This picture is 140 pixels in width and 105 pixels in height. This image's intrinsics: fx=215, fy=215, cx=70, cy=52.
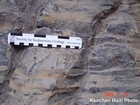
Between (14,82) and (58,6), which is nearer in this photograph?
(14,82)

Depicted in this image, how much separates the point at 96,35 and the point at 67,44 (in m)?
0.31

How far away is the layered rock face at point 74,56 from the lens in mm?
1876

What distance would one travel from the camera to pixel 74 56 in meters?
1.95

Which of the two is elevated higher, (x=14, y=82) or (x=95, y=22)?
(x=95, y=22)

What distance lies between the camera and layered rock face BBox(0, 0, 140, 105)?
6.15 feet

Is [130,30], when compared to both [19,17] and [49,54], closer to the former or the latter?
[49,54]

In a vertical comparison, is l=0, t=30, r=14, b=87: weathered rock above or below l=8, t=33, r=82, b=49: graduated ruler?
below

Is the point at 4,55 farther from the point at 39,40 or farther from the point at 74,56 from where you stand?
the point at 74,56

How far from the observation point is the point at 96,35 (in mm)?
2080

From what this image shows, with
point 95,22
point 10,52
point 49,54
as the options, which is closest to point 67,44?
point 49,54

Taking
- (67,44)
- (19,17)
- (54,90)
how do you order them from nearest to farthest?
(54,90)
(67,44)
(19,17)

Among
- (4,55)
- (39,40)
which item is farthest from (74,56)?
(4,55)

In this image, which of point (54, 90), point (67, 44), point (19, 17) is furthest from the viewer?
point (19, 17)

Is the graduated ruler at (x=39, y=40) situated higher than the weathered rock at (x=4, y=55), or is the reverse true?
the graduated ruler at (x=39, y=40)
